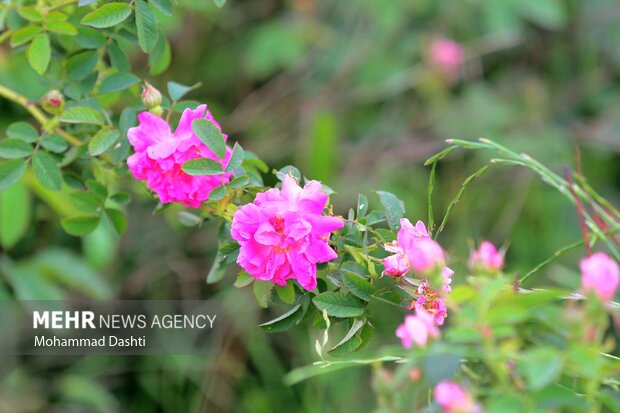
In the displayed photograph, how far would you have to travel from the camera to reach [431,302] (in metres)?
0.68

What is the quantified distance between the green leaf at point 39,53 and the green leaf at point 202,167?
202mm

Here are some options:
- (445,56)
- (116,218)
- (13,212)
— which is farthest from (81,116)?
(445,56)

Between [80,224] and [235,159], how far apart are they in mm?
213

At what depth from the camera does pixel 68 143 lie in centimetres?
88

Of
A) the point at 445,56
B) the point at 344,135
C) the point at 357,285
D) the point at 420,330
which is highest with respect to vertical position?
the point at 420,330

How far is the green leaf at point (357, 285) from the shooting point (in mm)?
684

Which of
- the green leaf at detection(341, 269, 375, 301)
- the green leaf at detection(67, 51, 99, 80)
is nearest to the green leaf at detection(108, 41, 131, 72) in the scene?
the green leaf at detection(67, 51, 99, 80)

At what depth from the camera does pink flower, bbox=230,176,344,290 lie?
26.2 inches

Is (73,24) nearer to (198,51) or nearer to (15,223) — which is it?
(15,223)

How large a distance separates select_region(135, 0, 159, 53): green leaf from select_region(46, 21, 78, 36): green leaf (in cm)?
10

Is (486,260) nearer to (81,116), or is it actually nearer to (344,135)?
(81,116)

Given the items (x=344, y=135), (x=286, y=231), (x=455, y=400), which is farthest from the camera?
(x=344, y=135)

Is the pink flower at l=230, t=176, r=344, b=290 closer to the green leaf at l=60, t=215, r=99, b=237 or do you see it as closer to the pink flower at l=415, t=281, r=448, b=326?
the pink flower at l=415, t=281, r=448, b=326

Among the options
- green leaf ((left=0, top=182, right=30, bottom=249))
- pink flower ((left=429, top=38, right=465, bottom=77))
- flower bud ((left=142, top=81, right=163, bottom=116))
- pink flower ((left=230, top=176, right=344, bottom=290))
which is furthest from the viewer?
pink flower ((left=429, top=38, right=465, bottom=77))
